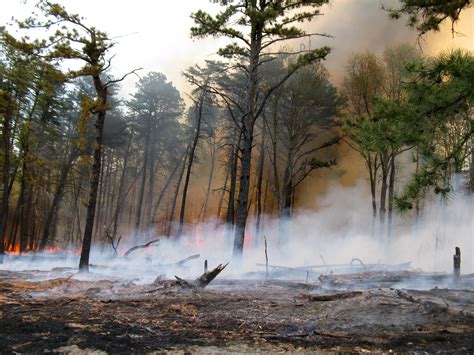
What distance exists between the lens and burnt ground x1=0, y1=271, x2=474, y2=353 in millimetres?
4684

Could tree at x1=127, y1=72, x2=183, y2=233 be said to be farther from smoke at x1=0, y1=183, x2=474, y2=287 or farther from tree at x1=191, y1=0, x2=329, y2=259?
tree at x1=191, y1=0, x2=329, y2=259

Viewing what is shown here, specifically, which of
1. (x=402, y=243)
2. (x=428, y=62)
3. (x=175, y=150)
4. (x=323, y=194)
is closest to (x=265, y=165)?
(x=323, y=194)

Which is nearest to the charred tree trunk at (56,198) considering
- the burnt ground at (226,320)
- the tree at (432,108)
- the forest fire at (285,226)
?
the forest fire at (285,226)

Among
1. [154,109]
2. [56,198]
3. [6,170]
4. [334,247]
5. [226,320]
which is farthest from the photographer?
[154,109]

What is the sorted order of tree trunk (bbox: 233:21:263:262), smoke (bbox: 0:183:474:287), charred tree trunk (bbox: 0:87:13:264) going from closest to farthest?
tree trunk (bbox: 233:21:263:262), smoke (bbox: 0:183:474:287), charred tree trunk (bbox: 0:87:13:264)

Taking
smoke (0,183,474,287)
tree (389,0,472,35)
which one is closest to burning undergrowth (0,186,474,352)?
smoke (0,183,474,287)

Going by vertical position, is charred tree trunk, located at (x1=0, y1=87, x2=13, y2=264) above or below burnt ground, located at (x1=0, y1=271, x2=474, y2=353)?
above

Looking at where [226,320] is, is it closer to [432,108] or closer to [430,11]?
[432,108]

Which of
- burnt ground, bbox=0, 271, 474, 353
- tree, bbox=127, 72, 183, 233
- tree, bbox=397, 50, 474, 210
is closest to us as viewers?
burnt ground, bbox=0, 271, 474, 353

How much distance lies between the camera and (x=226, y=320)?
6152 mm

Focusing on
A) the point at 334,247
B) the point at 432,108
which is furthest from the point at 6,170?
the point at 432,108

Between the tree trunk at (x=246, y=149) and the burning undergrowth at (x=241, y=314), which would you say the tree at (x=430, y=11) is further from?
the tree trunk at (x=246, y=149)

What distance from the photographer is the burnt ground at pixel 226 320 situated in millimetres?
4684

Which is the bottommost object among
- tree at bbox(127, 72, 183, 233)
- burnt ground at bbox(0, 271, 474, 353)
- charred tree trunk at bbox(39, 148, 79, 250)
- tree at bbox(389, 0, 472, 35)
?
burnt ground at bbox(0, 271, 474, 353)
